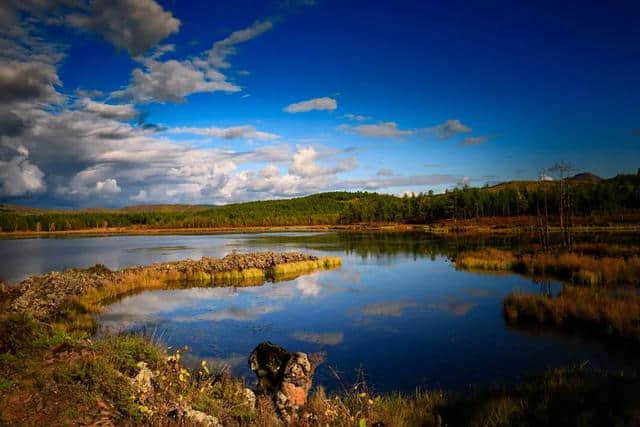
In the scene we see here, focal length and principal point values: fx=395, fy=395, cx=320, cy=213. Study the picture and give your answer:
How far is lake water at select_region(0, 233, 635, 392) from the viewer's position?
43.1 ft

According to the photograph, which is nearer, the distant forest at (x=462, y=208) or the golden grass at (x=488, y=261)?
the golden grass at (x=488, y=261)

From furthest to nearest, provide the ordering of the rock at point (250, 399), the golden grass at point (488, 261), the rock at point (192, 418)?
the golden grass at point (488, 261), the rock at point (250, 399), the rock at point (192, 418)

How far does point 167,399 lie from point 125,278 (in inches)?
1039

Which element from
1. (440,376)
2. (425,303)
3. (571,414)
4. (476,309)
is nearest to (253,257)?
(425,303)

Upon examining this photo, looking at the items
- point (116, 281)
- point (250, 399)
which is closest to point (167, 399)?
point (250, 399)

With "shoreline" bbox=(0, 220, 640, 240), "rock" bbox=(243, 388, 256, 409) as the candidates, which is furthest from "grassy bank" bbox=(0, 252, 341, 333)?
"shoreline" bbox=(0, 220, 640, 240)

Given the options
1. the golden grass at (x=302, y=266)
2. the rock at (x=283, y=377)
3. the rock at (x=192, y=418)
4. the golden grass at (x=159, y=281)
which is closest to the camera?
the rock at (x=192, y=418)

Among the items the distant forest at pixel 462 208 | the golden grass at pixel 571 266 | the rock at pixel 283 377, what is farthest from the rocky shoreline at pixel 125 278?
the distant forest at pixel 462 208

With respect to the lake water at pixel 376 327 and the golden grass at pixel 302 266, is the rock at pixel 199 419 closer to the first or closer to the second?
the lake water at pixel 376 327

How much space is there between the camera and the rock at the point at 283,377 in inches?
338

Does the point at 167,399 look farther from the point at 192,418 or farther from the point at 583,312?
the point at 583,312

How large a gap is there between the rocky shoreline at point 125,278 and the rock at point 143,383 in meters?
12.9

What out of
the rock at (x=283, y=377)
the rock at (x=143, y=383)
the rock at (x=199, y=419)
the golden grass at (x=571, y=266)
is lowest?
the golden grass at (x=571, y=266)

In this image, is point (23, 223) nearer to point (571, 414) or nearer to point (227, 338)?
point (227, 338)
